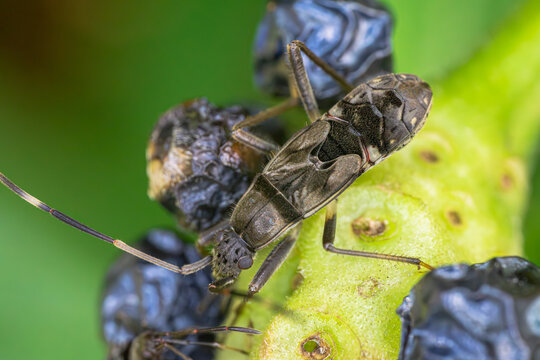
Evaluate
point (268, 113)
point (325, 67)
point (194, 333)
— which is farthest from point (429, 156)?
point (194, 333)

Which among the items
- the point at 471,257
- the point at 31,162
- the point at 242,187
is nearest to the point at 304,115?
the point at 242,187

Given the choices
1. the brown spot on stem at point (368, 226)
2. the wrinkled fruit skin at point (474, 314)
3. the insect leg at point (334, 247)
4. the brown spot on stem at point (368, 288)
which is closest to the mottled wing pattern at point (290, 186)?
the insect leg at point (334, 247)

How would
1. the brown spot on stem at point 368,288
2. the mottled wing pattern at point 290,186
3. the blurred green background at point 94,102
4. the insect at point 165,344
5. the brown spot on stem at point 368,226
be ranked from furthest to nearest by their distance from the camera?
the blurred green background at point 94,102 < the mottled wing pattern at point 290,186 < the insect at point 165,344 < the brown spot on stem at point 368,226 < the brown spot on stem at point 368,288

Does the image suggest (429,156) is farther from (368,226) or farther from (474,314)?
(474,314)

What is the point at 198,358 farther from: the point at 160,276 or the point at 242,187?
the point at 242,187

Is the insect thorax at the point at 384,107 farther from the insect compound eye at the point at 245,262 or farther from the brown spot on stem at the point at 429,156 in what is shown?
the insect compound eye at the point at 245,262

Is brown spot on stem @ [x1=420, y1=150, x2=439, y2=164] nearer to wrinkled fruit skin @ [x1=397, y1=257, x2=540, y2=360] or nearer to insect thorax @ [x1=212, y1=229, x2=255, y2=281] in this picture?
wrinkled fruit skin @ [x1=397, y1=257, x2=540, y2=360]
